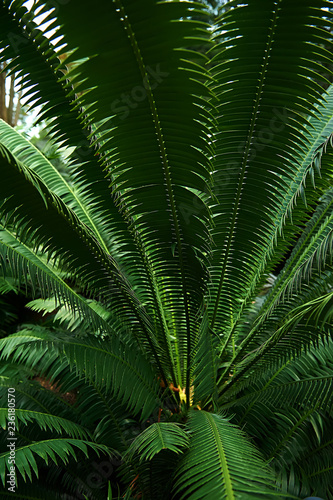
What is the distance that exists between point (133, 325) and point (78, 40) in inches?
60.3

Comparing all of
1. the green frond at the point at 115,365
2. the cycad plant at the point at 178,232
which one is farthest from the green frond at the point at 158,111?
the green frond at the point at 115,365

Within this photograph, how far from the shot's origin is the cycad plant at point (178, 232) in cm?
131

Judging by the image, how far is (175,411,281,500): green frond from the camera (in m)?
1.12

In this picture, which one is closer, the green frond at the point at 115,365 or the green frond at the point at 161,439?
the green frond at the point at 161,439

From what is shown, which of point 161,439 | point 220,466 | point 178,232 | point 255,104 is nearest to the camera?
point 220,466

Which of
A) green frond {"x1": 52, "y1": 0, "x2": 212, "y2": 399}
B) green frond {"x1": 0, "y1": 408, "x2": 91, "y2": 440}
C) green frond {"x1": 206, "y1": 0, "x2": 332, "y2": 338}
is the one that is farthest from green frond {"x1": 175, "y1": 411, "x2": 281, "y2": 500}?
green frond {"x1": 206, "y1": 0, "x2": 332, "y2": 338}

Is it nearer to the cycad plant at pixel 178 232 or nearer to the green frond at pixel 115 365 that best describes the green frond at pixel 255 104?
the cycad plant at pixel 178 232

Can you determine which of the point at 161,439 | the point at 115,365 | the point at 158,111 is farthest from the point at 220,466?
the point at 158,111

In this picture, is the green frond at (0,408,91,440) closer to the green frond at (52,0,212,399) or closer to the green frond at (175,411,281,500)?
the green frond at (175,411,281,500)

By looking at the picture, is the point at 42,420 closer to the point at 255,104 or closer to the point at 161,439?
the point at 161,439

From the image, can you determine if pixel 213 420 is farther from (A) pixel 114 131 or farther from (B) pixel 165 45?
(B) pixel 165 45

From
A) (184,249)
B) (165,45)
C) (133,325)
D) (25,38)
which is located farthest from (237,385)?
(25,38)

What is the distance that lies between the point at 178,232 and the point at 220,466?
1.01 metres

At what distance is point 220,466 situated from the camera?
124 cm
